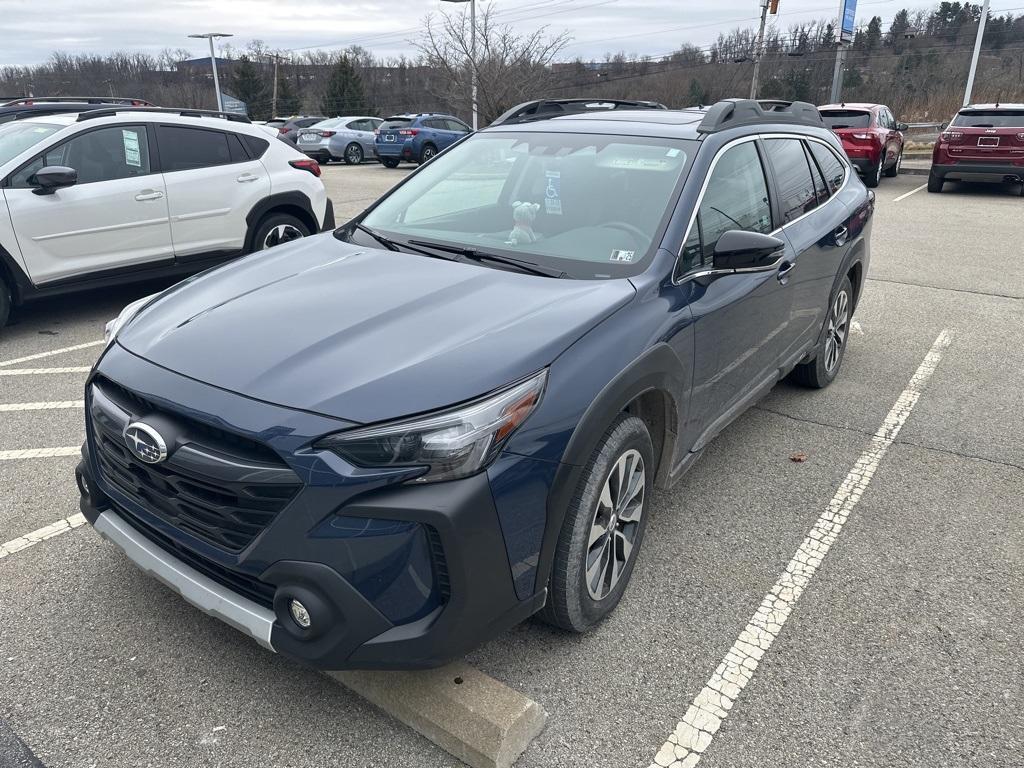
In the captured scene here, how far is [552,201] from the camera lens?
3348 millimetres

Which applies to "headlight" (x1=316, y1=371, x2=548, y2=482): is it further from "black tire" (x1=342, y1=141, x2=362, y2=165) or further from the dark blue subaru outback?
"black tire" (x1=342, y1=141, x2=362, y2=165)

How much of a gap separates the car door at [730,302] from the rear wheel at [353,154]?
23354 mm

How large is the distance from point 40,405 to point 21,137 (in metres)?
2.87

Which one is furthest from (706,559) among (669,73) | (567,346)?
(669,73)

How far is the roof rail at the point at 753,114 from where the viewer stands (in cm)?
351

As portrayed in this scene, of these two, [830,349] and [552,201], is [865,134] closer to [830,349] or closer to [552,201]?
[830,349]

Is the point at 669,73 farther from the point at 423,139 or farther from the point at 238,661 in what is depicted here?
the point at 238,661

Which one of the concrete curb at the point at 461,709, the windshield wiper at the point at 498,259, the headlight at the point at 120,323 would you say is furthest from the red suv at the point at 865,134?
the concrete curb at the point at 461,709

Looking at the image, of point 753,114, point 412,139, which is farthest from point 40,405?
point 412,139

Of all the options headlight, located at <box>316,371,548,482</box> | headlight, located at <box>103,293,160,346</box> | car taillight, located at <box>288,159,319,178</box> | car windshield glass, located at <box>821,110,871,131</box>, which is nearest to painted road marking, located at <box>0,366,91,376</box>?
headlight, located at <box>103,293,160,346</box>

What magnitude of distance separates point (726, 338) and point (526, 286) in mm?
1001

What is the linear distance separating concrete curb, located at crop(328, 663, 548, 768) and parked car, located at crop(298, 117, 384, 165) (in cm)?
2428

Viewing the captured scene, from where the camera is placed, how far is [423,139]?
22.3 meters

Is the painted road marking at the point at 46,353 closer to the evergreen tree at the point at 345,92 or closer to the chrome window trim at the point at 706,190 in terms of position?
the chrome window trim at the point at 706,190
